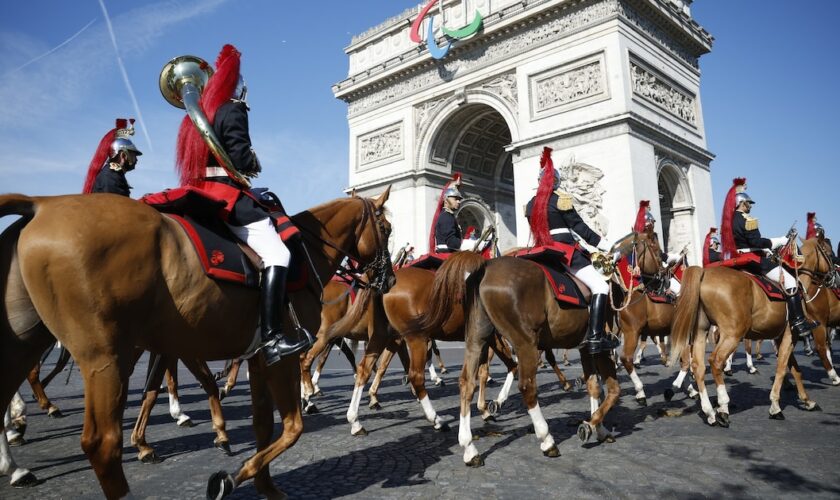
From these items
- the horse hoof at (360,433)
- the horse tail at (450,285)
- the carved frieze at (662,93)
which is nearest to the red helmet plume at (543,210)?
the horse tail at (450,285)

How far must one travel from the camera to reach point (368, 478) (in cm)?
417

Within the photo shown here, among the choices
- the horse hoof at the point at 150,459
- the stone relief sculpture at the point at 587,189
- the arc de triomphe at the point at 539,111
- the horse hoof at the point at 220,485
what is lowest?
the horse hoof at the point at 150,459

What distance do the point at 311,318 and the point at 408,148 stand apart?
76.1ft

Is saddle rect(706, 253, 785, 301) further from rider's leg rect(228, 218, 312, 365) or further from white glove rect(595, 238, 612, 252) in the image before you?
rider's leg rect(228, 218, 312, 365)

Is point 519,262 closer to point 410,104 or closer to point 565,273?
point 565,273

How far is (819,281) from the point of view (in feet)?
26.9

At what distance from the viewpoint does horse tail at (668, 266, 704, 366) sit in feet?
21.9

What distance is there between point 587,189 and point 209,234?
60.6ft

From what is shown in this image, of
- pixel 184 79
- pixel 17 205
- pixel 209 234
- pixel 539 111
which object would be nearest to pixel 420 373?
pixel 209 234

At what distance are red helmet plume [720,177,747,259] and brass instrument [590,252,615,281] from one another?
7.73ft

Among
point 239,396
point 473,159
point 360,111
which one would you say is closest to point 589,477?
point 239,396

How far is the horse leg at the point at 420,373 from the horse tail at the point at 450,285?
78 centimetres

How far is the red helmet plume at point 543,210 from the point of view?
5.78 meters

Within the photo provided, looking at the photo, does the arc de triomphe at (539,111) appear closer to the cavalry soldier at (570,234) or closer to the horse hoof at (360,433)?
the cavalry soldier at (570,234)
